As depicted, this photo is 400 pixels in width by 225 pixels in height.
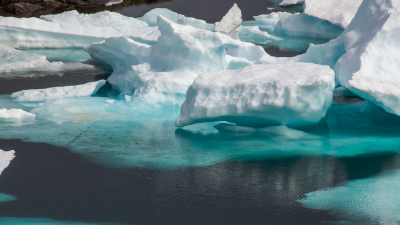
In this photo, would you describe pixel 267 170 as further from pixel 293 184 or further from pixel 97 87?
pixel 97 87

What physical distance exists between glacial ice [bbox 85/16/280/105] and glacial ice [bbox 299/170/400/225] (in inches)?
112

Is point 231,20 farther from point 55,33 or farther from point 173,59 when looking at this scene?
point 55,33

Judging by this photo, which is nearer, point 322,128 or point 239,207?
point 239,207

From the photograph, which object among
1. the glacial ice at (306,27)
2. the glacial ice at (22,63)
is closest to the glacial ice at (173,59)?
the glacial ice at (22,63)

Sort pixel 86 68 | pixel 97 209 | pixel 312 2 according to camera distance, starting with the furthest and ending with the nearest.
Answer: pixel 312 2, pixel 86 68, pixel 97 209

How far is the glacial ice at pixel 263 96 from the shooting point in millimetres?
4965

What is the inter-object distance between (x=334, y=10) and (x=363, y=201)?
26.6ft

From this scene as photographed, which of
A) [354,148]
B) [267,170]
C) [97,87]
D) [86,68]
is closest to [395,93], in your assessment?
[354,148]

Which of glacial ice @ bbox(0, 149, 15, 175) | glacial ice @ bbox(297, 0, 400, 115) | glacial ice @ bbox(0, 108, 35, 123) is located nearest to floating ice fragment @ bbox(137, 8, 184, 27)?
glacial ice @ bbox(297, 0, 400, 115)

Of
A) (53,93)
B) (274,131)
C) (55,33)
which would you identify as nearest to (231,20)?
(55,33)

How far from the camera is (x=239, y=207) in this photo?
378 centimetres

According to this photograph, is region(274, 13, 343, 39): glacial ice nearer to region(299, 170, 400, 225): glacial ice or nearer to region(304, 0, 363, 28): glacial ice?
region(304, 0, 363, 28): glacial ice

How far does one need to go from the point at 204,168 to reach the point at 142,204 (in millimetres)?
867

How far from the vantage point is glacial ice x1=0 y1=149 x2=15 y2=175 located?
458 centimetres
